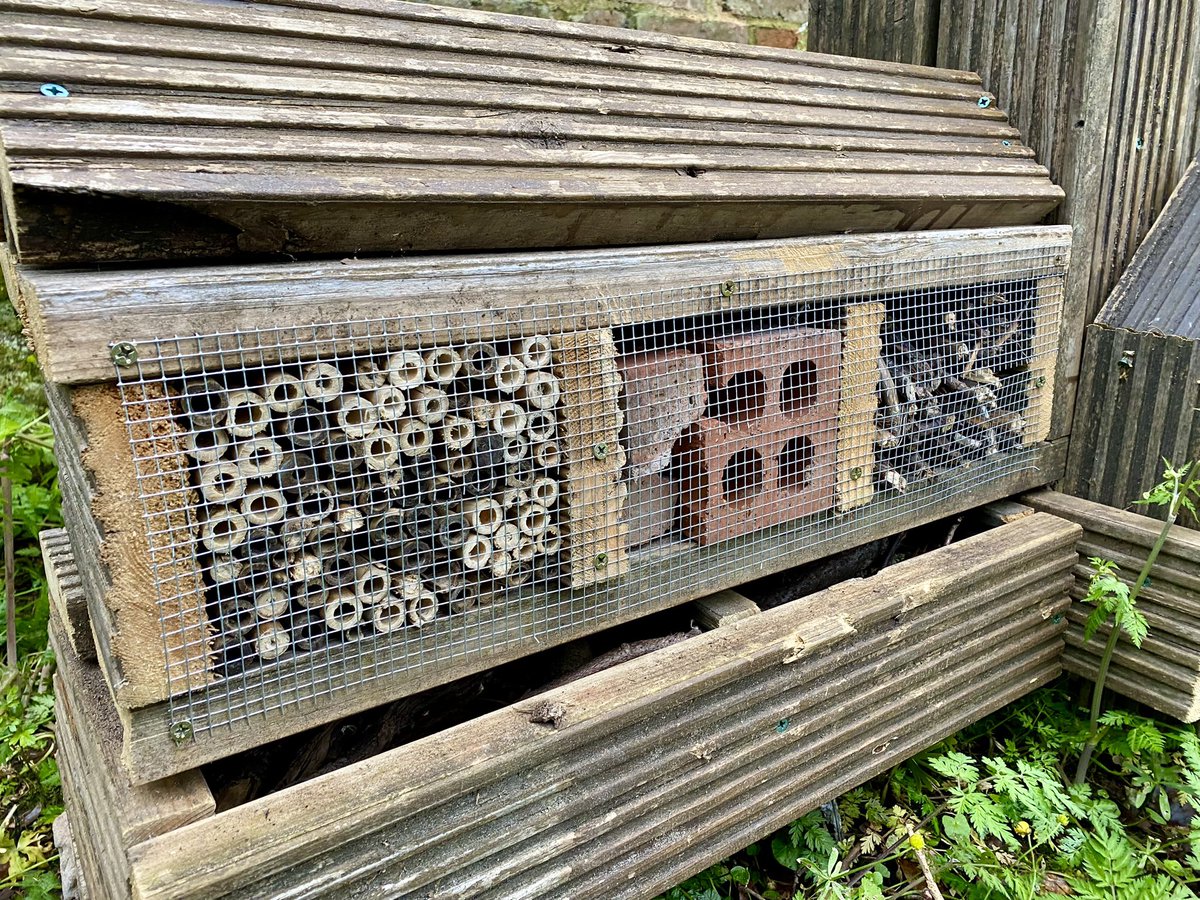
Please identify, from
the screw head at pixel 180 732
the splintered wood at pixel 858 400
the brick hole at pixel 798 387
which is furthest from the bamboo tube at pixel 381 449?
the splintered wood at pixel 858 400

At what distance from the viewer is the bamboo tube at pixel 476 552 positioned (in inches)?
63.4

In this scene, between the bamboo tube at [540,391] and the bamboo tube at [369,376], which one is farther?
the bamboo tube at [540,391]

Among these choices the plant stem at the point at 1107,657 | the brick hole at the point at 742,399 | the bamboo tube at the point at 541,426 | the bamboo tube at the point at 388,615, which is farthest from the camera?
the plant stem at the point at 1107,657

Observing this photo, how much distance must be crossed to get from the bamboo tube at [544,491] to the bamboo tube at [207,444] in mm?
594

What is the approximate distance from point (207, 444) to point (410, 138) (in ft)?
2.16

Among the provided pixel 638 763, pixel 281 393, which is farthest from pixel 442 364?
pixel 638 763

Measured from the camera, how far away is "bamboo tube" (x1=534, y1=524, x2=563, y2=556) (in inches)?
67.5

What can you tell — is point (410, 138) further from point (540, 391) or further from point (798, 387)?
point (798, 387)

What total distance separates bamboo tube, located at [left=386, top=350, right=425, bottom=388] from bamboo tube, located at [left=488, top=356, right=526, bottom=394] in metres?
0.15

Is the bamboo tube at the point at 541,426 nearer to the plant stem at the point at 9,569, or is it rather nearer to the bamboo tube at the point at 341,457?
the bamboo tube at the point at 341,457

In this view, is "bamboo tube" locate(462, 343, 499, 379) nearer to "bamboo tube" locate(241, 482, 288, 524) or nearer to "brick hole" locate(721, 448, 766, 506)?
"bamboo tube" locate(241, 482, 288, 524)

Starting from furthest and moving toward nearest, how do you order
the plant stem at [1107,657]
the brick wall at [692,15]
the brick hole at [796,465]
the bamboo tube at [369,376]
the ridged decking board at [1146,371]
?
the brick wall at [692,15] → the ridged decking board at [1146,371] → the plant stem at [1107,657] → the brick hole at [796,465] → the bamboo tube at [369,376]

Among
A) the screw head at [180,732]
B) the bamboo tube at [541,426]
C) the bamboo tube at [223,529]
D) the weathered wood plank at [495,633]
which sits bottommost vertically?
the weathered wood plank at [495,633]

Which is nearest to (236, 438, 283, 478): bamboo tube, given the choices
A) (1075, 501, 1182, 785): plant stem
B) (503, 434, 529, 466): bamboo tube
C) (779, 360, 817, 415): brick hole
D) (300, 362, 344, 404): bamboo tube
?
(300, 362, 344, 404): bamboo tube
